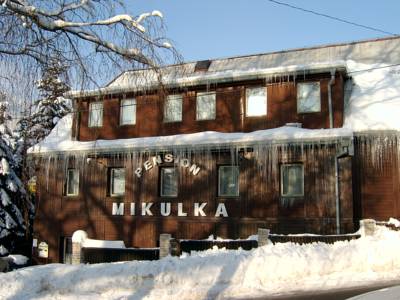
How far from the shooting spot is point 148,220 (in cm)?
1911

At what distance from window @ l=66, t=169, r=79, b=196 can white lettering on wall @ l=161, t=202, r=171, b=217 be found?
410 cm

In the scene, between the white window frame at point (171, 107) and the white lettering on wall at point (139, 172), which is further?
the white window frame at point (171, 107)

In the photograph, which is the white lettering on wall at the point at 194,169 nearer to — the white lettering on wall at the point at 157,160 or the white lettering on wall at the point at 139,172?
the white lettering on wall at the point at 157,160

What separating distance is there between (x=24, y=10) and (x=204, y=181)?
40.3 feet

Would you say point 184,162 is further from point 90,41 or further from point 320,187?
point 90,41

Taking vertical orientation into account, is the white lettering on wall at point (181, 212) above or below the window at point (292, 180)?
below

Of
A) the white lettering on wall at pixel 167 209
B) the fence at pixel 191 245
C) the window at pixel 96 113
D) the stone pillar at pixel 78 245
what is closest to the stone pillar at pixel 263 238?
the fence at pixel 191 245

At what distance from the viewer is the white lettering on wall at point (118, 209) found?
64.4 feet

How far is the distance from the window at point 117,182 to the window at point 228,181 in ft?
13.4

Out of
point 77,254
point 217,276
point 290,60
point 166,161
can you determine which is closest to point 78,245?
point 77,254

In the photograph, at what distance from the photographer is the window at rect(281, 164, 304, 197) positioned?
56.6 ft

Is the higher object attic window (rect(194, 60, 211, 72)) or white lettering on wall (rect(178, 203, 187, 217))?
attic window (rect(194, 60, 211, 72))

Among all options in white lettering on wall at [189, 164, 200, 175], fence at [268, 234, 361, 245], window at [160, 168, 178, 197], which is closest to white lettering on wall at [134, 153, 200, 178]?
white lettering on wall at [189, 164, 200, 175]

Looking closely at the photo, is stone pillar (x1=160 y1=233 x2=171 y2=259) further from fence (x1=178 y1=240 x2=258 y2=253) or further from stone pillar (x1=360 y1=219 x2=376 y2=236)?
stone pillar (x1=360 y1=219 x2=376 y2=236)
